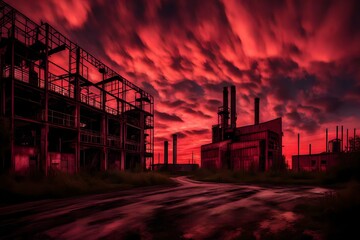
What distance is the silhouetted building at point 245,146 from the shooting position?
33281 mm

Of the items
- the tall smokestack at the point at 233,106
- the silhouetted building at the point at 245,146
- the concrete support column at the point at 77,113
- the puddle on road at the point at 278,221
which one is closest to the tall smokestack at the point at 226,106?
the silhouetted building at the point at 245,146

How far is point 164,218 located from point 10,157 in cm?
1565

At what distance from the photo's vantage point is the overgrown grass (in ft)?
40.9

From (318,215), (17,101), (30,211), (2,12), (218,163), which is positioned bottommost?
(218,163)

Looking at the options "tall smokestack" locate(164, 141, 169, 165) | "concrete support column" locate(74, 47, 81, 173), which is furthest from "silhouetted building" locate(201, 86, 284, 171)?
"concrete support column" locate(74, 47, 81, 173)

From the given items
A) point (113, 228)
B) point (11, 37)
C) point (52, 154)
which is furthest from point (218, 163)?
point (113, 228)

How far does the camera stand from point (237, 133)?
39.8 metres

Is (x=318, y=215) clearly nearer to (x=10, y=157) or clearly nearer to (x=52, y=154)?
(x=10, y=157)

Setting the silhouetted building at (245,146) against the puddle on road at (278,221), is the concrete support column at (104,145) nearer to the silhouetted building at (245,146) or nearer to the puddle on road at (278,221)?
the silhouetted building at (245,146)

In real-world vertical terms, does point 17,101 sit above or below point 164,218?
above

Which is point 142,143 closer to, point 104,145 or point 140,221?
point 104,145

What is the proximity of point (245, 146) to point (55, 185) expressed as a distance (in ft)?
86.9

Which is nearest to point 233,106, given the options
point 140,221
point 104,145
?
point 104,145

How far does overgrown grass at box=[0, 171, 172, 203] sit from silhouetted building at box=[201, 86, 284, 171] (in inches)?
619
